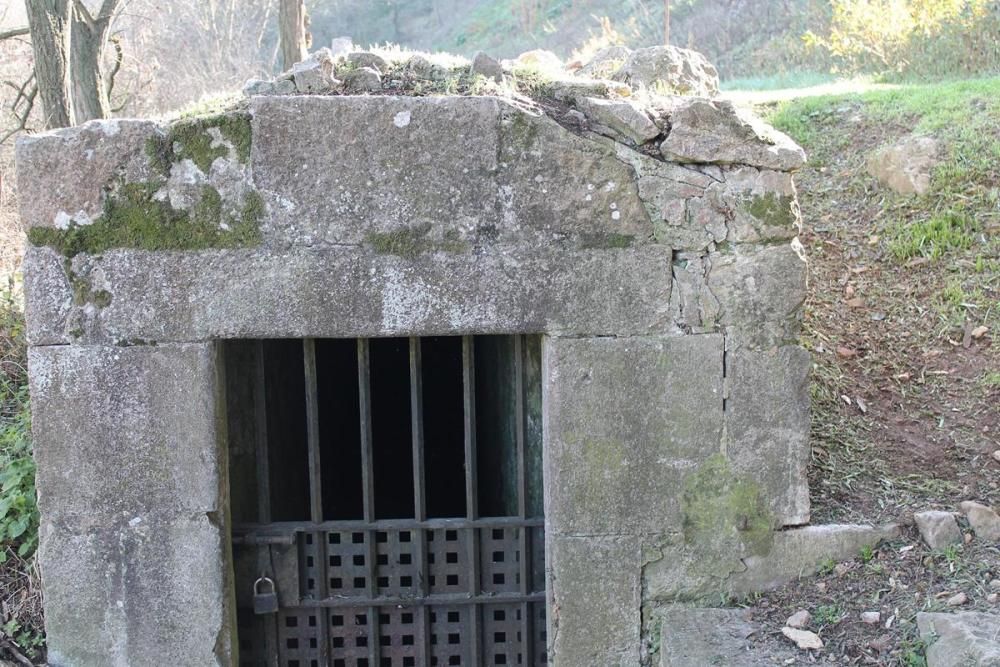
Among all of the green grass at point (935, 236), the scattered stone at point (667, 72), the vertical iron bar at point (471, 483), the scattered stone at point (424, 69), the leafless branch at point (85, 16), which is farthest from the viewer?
the leafless branch at point (85, 16)

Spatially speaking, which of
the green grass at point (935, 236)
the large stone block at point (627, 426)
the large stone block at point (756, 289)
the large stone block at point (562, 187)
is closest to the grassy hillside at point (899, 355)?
the green grass at point (935, 236)

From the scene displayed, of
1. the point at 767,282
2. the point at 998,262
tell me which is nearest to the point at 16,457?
the point at 767,282

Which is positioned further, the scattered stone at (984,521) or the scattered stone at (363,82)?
the scattered stone at (363,82)

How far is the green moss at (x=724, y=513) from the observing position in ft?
10.3

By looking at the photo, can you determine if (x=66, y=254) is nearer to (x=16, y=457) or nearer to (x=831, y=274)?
(x=16, y=457)

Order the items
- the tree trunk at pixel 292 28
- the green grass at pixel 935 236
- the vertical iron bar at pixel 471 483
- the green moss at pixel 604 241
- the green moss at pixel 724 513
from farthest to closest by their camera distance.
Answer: the tree trunk at pixel 292 28, the green grass at pixel 935 236, the vertical iron bar at pixel 471 483, the green moss at pixel 724 513, the green moss at pixel 604 241

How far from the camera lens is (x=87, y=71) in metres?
6.19

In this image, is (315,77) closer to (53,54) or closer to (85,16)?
(53,54)

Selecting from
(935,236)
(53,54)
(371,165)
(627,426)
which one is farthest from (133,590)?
(53,54)

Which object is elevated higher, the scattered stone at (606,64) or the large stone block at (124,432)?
the scattered stone at (606,64)

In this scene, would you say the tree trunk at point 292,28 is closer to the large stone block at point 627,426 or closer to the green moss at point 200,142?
the green moss at point 200,142

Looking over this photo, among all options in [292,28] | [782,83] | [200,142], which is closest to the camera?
[200,142]

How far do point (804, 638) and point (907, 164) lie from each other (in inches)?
122

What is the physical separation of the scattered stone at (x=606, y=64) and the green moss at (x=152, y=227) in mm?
1809
